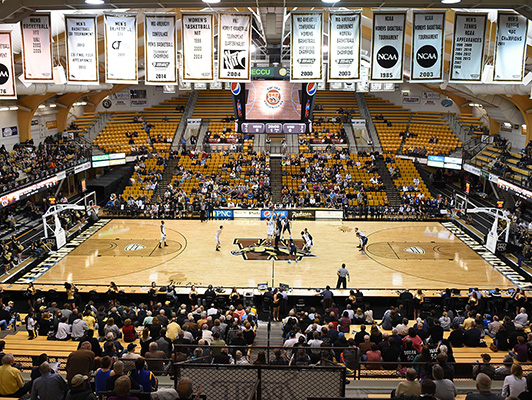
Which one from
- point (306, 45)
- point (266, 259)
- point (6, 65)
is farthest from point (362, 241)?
point (6, 65)

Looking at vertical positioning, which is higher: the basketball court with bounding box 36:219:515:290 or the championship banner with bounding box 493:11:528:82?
the championship banner with bounding box 493:11:528:82

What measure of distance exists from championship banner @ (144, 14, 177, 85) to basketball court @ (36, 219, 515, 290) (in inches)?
377

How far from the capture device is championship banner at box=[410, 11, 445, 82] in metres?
11.9

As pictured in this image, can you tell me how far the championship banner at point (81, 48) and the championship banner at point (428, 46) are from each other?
8020mm

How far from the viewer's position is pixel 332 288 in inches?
755

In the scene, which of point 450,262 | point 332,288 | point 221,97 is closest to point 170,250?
point 332,288

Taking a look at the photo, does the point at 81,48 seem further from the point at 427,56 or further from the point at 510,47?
the point at 510,47

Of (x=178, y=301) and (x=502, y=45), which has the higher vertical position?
(x=502, y=45)

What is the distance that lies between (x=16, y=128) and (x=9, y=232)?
970 cm

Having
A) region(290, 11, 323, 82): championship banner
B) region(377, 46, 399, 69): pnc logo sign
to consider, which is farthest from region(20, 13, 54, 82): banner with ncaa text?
region(377, 46, 399, 69): pnc logo sign

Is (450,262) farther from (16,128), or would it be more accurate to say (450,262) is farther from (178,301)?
(16,128)

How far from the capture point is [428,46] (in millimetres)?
12078

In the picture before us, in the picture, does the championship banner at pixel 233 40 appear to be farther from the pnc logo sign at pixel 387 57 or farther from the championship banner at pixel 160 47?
the pnc logo sign at pixel 387 57

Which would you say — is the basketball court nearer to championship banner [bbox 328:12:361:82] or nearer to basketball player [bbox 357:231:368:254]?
basketball player [bbox 357:231:368:254]
